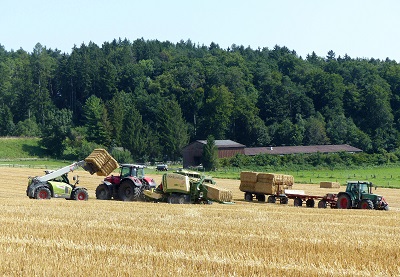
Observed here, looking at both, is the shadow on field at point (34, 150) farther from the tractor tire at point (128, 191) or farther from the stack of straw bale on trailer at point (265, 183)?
the tractor tire at point (128, 191)

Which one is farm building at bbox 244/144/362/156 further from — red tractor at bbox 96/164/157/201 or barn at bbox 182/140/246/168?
red tractor at bbox 96/164/157/201

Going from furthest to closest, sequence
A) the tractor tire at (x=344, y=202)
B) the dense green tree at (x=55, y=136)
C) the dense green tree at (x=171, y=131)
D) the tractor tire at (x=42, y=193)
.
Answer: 1. the dense green tree at (x=55, y=136)
2. the dense green tree at (x=171, y=131)
3. the tractor tire at (x=344, y=202)
4. the tractor tire at (x=42, y=193)

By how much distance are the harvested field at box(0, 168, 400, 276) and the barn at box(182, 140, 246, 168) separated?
7055 centimetres

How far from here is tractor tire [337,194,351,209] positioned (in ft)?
120

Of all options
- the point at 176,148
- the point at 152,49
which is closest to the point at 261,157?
the point at 176,148

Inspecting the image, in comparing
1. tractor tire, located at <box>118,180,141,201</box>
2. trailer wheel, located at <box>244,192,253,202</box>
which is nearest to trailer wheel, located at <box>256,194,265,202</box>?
trailer wheel, located at <box>244,192,253,202</box>

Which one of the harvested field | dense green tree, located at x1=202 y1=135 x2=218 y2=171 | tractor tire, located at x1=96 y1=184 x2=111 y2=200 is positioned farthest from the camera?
dense green tree, located at x1=202 y1=135 x2=218 y2=171

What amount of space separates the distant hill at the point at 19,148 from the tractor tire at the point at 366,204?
7497 centimetres

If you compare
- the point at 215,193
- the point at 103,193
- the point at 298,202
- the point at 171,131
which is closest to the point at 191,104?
the point at 171,131

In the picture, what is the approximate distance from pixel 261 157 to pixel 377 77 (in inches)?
2465

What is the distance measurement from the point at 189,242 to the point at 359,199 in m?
20.0

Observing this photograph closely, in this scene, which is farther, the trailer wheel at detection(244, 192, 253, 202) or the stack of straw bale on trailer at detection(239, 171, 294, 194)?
the trailer wheel at detection(244, 192, 253, 202)

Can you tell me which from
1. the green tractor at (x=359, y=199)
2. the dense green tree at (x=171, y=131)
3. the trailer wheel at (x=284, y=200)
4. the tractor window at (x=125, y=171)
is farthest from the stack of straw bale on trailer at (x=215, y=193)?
the dense green tree at (x=171, y=131)

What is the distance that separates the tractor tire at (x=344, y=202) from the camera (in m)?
36.4
